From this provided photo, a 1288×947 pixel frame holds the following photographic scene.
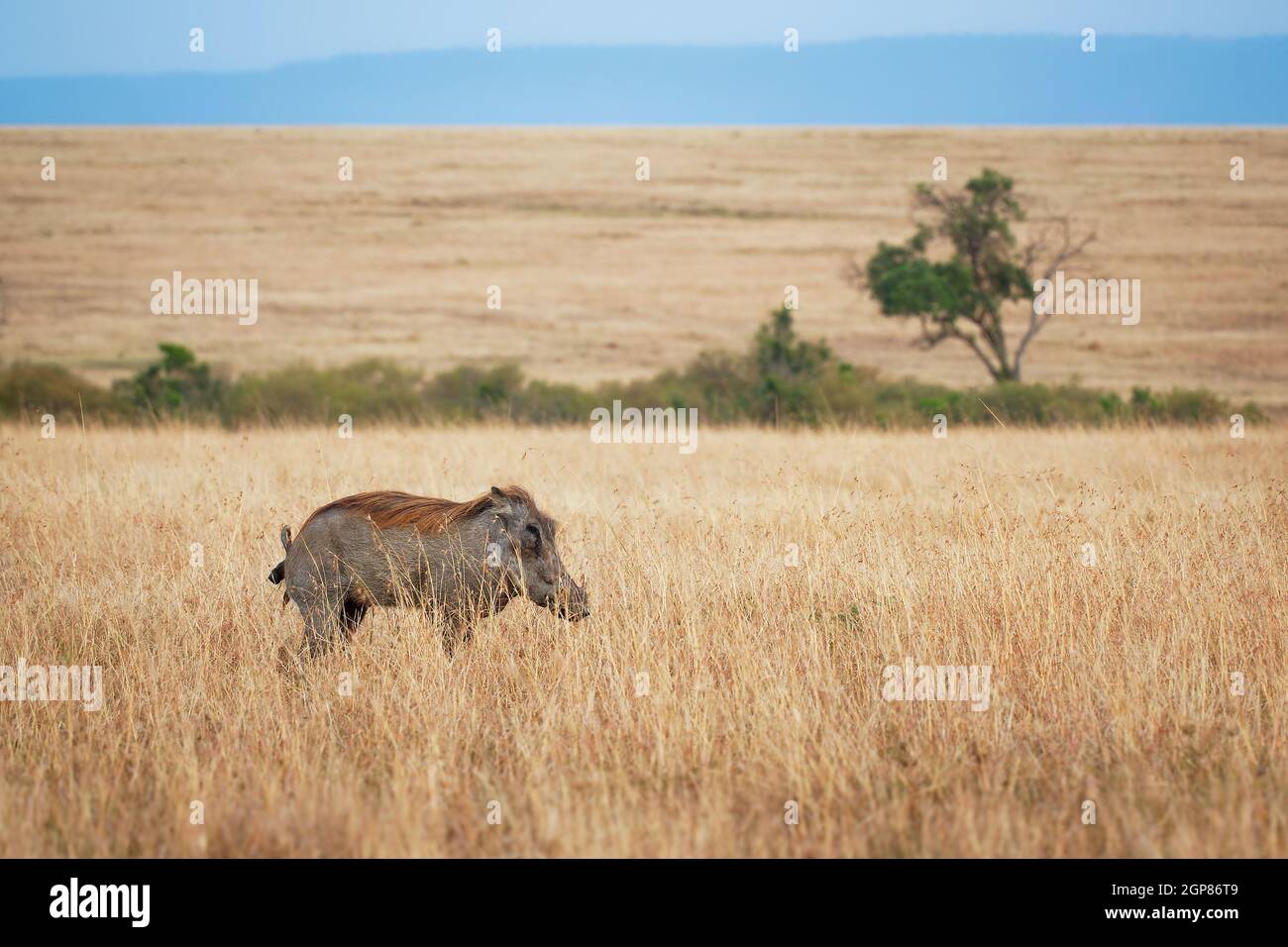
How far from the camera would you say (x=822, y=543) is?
8172 mm

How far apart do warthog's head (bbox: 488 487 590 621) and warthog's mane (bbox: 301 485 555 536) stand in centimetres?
2

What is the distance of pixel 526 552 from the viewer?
227 inches

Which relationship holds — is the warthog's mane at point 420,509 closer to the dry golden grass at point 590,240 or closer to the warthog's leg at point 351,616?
the warthog's leg at point 351,616

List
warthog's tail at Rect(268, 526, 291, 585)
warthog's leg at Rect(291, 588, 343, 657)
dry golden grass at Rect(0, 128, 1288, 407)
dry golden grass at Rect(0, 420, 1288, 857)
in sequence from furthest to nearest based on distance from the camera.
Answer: dry golden grass at Rect(0, 128, 1288, 407), warthog's tail at Rect(268, 526, 291, 585), warthog's leg at Rect(291, 588, 343, 657), dry golden grass at Rect(0, 420, 1288, 857)

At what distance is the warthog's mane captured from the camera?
228 inches

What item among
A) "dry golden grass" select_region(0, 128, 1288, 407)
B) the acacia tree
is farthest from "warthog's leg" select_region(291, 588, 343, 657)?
"dry golden grass" select_region(0, 128, 1288, 407)

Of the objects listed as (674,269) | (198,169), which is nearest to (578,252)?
(674,269)

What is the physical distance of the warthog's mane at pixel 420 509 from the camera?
578 centimetres

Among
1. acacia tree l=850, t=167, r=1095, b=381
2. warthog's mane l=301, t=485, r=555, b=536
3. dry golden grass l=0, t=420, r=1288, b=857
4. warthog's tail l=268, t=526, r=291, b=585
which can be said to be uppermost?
acacia tree l=850, t=167, r=1095, b=381

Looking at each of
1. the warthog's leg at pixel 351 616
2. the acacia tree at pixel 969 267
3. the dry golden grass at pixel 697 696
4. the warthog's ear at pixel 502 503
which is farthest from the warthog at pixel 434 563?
the acacia tree at pixel 969 267

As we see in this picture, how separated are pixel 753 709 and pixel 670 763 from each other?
0.65 meters

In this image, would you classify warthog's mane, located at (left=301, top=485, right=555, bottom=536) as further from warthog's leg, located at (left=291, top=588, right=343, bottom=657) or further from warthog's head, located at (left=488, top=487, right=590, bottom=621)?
warthog's leg, located at (left=291, top=588, right=343, bottom=657)

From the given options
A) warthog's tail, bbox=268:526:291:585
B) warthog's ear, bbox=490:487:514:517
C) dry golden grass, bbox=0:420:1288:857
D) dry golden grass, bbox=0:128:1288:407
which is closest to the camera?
dry golden grass, bbox=0:420:1288:857
